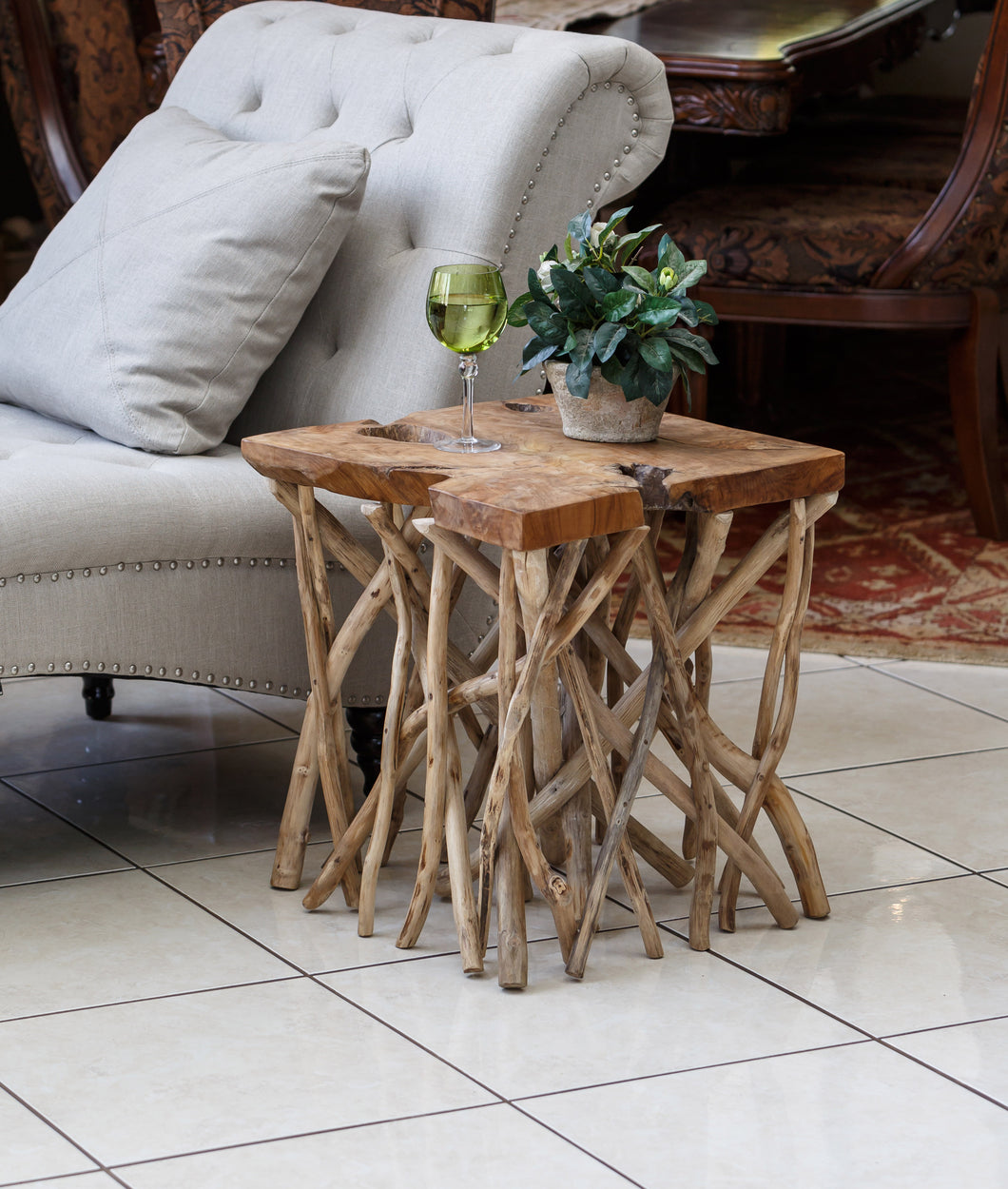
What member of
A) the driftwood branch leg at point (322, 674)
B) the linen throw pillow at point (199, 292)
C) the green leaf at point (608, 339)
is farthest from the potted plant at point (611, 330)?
the linen throw pillow at point (199, 292)

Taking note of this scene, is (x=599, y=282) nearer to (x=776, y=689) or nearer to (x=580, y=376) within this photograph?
(x=580, y=376)

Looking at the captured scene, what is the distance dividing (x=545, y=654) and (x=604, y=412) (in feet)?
0.97

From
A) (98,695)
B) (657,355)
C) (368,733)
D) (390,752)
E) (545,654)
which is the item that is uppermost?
(657,355)

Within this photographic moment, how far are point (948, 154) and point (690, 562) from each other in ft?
8.34

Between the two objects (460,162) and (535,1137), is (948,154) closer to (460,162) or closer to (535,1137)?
(460,162)

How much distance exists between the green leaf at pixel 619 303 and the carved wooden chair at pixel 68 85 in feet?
6.91

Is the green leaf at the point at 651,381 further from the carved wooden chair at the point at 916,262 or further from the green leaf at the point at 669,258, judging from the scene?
the carved wooden chair at the point at 916,262

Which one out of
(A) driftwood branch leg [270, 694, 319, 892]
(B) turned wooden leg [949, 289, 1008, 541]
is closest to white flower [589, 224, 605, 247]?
(A) driftwood branch leg [270, 694, 319, 892]

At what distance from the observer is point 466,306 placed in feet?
5.67

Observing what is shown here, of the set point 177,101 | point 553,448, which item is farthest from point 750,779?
point 177,101

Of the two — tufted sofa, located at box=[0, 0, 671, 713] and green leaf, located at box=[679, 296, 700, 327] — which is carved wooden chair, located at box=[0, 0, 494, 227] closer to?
tufted sofa, located at box=[0, 0, 671, 713]

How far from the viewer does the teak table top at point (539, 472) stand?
1.57 metres

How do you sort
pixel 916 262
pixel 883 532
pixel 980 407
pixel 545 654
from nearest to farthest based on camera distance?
pixel 545 654
pixel 916 262
pixel 980 407
pixel 883 532

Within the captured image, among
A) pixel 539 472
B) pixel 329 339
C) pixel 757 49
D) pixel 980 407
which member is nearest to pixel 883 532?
pixel 980 407
